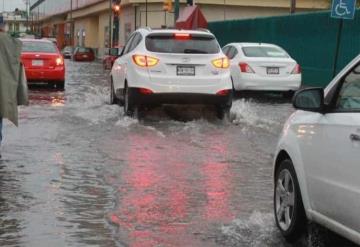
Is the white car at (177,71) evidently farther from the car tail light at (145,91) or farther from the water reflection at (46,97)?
the water reflection at (46,97)

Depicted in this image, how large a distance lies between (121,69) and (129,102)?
130 centimetres

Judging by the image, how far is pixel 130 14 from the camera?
59.0 m

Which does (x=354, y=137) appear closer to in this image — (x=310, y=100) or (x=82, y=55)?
(x=310, y=100)

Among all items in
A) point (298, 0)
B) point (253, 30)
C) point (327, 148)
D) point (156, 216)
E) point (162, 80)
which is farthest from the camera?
point (298, 0)

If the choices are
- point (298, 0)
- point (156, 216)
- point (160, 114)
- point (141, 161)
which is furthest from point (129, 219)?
point (298, 0)

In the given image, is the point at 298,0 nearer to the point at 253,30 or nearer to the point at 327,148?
the point at 253,30

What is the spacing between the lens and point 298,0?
184ft

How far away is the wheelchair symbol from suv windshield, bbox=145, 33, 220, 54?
2264 mm

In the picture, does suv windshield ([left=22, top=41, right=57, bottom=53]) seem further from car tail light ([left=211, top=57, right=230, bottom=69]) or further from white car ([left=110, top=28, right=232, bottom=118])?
car tail light ([left=211, top=57, right=230, bottom=69])

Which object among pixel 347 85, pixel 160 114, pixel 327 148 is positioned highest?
pixel 347 85

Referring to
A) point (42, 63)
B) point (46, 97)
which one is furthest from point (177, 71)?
point (42, 63)

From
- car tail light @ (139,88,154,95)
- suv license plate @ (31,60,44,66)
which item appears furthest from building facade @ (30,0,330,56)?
car tail light @ (139,88,154,95)

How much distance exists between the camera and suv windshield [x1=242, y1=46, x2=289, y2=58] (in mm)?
19703

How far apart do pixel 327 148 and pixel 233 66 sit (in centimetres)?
1487
